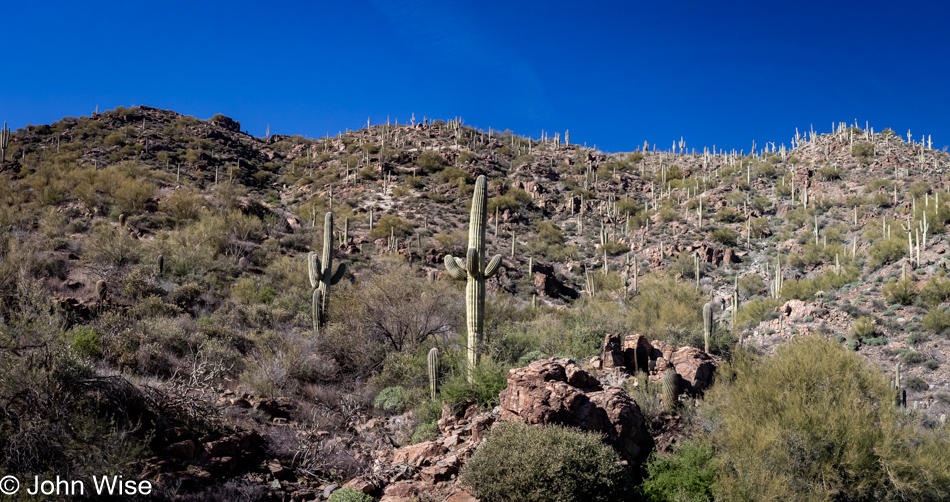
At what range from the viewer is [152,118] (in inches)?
1932

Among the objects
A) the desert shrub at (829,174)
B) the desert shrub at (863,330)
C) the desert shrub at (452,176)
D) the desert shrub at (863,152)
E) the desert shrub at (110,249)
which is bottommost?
the desert shrub at (863,330)

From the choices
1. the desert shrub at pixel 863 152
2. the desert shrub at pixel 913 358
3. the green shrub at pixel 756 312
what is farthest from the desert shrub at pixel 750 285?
the desert shrub at pixel 863 152

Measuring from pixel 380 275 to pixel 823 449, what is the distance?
12.7m

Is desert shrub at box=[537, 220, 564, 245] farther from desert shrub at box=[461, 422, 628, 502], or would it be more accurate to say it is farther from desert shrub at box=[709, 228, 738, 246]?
desert shrub at box=[461, 422, 628, 502]

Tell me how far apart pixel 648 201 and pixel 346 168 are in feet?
78.1

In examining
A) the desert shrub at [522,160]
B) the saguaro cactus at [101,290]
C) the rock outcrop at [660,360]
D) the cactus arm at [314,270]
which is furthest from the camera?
the desert shrub at [522,160]

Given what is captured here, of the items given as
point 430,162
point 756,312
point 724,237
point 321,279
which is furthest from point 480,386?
point 430,162

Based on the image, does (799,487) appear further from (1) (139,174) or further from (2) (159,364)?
(1) (139,174)

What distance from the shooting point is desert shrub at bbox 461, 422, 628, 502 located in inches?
215

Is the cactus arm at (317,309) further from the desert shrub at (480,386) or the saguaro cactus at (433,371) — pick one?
the desert shrub at (480,386)

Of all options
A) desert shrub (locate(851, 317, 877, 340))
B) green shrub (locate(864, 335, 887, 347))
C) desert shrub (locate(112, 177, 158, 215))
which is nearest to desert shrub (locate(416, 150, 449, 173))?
desert shrub (locate(112, 177, 158, 215))

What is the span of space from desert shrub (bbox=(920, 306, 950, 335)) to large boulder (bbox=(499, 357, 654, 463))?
14.2 meters

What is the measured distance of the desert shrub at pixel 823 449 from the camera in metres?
5.91

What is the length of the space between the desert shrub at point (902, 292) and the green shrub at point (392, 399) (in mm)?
17940
